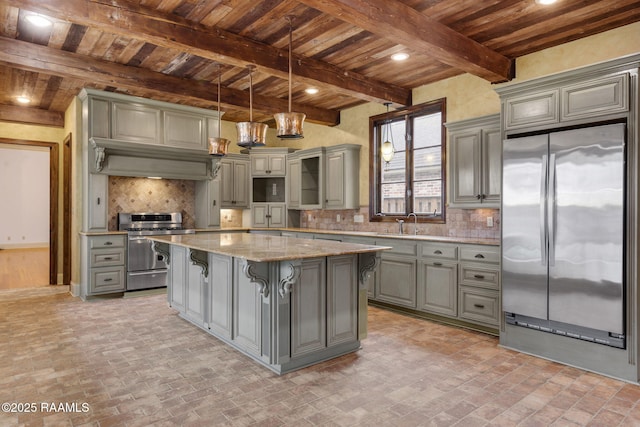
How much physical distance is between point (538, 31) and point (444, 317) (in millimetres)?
2916

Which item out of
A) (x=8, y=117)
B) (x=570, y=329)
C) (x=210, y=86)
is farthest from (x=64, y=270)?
(x=570, y=329)

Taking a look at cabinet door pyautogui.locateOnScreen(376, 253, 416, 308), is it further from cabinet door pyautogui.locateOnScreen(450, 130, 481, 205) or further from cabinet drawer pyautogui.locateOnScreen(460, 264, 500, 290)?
cabinet door pyautogui.locateOnScreen(450, 130, 481, 205)

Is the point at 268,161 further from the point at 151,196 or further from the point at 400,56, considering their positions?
the point at 400,56

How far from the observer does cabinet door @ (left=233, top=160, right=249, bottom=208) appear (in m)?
7.14

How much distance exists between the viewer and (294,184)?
6941 mm

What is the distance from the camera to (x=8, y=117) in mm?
6176

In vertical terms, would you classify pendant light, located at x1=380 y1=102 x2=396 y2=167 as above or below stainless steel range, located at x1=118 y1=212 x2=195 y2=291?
above

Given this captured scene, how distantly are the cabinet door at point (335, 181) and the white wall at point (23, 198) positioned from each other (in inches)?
348

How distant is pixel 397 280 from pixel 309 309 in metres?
1.89

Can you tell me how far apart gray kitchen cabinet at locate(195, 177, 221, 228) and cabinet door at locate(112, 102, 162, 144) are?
1083 millimetres

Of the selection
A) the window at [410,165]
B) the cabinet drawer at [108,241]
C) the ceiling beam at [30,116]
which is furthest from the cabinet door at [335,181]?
the ceiling beam at [30,116]

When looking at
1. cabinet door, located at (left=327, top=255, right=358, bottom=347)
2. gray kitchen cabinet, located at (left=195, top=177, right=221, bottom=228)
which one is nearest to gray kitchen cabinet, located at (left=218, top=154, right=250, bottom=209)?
gray kitchen cabinet, located at (left=195, top=177, right=221, bottom=228)

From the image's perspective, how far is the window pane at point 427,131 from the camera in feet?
16.9

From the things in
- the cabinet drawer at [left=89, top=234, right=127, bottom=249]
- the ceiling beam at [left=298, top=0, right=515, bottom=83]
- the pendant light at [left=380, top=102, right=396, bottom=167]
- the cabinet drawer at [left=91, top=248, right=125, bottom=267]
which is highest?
the ceiling beam at [left=298, top=0, right=515, bottom=83]
